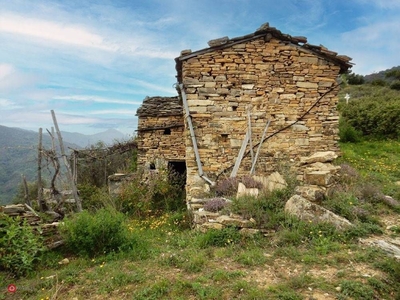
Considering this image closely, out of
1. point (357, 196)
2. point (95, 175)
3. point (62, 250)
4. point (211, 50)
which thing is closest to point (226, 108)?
point (211, 50)

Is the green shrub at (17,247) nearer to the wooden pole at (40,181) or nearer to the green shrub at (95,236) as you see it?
the green shrub at (95,236)

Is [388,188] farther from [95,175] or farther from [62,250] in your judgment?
[95,175]

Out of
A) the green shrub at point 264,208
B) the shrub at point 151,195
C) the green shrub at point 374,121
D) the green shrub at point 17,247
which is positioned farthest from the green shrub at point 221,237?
the green shrub at point 374,121

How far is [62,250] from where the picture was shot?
17.4 ft

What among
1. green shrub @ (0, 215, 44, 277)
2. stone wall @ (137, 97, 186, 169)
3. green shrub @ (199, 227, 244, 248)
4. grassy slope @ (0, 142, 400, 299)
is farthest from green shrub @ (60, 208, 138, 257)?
stone wall @ (137, 97, 186, 169)

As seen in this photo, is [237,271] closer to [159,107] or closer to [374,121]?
[159,107]

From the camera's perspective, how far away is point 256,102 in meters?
8.45

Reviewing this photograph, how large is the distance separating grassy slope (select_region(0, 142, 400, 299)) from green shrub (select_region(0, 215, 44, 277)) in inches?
7.3

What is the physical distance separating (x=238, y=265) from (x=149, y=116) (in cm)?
890

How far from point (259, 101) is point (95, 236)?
5.92 meters

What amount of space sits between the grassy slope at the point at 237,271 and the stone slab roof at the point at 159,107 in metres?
7.30

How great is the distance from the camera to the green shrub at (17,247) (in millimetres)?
4562

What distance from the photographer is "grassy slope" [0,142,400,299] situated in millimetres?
3473

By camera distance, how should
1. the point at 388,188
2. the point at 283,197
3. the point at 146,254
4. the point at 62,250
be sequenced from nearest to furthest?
the point at 146,254
the point at 62,250
the point at 283,197
the point at 388,188
